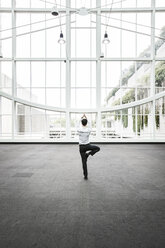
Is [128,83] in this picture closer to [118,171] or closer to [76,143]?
[76,143]

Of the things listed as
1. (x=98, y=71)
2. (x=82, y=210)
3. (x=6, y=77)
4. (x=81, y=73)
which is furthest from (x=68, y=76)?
(x=82, y=210)

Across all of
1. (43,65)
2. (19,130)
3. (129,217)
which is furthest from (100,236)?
(43,65)

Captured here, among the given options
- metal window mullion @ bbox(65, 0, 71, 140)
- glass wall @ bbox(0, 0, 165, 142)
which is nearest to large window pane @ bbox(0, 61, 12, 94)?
glass wall @ bbox(0, 0, 165, 142)

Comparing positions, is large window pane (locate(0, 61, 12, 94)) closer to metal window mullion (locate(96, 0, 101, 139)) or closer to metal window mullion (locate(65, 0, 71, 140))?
metal window mullion (locate(65, 0, 71, 140))

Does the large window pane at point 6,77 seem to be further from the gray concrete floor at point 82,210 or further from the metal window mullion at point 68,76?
the gray concrete floor at point 82,210

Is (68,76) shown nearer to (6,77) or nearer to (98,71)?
(98,71)

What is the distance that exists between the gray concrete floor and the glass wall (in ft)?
32.9

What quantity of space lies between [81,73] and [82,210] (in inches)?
531

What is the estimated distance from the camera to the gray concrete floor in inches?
91.7

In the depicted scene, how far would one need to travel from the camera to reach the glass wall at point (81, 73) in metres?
15.0

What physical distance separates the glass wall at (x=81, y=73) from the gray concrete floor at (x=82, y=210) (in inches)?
394

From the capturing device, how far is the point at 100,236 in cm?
240

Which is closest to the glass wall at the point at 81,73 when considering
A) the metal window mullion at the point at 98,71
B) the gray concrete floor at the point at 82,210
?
the metal window mullion at the point at 98,71

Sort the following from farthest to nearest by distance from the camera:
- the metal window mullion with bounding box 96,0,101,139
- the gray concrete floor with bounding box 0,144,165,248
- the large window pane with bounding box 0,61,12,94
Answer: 1. the large window pane with bounding box 0,61,12,94
2. the metal window mullion with bounding box 96,0,101,139
3. the gray concrete floor with bounding box 0,144,165,248
